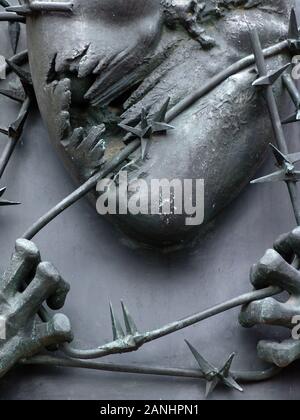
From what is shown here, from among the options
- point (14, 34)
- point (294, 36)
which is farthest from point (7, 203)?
point (294, 36)

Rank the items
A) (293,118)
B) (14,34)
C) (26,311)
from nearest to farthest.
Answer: (26,311) < (293,118) < (14,34)

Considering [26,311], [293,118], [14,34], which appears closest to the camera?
[26,311]

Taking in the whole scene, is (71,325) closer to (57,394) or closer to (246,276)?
(57,394)

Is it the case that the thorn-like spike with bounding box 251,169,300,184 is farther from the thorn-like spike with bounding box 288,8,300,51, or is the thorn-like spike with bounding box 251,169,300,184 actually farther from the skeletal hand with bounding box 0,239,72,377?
the skeletal hand with bounding box 0,239,72,377

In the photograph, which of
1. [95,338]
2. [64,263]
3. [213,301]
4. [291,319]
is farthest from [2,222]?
[291,319]

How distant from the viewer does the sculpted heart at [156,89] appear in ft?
5.33

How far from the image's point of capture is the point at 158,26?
5.50 ft

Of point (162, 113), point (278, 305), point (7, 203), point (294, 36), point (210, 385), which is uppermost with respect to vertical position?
point (294, 36)

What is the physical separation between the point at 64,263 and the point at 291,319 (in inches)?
14.9

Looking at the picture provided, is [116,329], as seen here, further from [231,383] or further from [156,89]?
[156,89]

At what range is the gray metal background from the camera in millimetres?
1593

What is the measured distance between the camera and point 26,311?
5.06ft

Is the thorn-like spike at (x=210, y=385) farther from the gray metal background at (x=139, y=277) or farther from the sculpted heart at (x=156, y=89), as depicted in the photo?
the sculpted heart at (x=156, y=89)

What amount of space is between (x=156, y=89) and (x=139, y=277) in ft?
1.00
